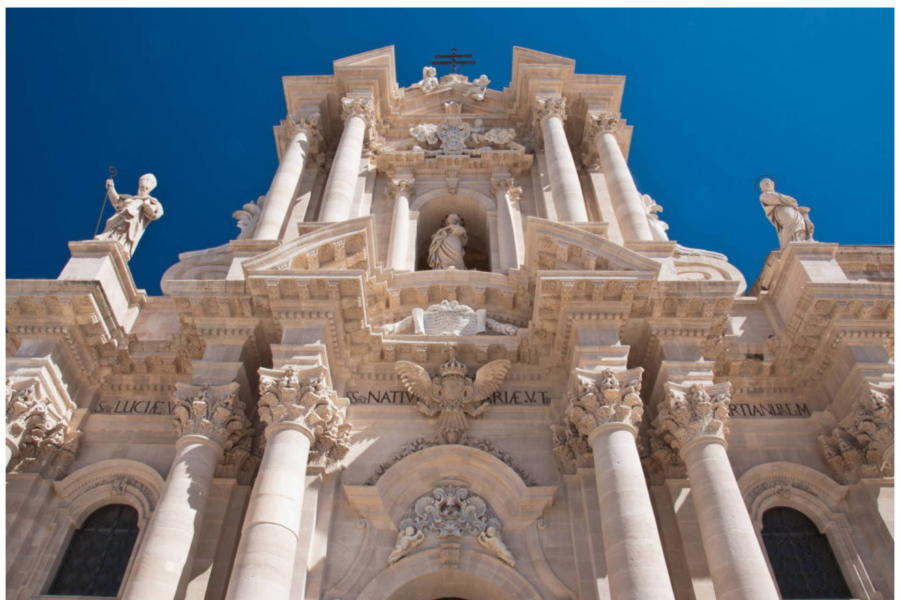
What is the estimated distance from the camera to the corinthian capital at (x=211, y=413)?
1219cm

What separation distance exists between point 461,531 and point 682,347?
5.19m

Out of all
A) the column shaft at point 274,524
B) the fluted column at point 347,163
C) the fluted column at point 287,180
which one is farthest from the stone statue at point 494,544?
the fluted column at point 287,180

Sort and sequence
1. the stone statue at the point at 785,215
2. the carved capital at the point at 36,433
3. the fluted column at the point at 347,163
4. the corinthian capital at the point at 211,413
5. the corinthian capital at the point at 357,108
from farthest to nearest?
the corinthian capital at the point at 357,108 → the fluted column at the point at 347,163 → the stone statue at the point at 785,215 → the carved capital at the point at 36,433 → the corinthian capital at the point at 211,413

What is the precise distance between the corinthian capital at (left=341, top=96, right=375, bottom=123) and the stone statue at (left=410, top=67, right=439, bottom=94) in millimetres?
3514

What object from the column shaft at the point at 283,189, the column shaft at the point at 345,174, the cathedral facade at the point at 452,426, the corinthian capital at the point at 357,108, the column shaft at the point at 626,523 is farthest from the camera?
the corinthian capital at the point at 357,108

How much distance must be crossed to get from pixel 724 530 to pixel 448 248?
1057 cm

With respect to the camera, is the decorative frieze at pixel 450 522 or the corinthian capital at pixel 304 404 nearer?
the corinthian capital at pixel 304 404

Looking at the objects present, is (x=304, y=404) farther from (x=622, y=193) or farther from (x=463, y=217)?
(x=463, y=217)

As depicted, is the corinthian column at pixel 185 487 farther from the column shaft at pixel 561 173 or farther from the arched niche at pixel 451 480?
the column shaft at pixel 561 173

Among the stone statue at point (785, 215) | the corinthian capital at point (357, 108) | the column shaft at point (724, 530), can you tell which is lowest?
the column shaft at point (724, 530)

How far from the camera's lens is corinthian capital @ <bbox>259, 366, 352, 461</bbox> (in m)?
12.0

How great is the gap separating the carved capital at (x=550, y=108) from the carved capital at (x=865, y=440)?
13125 mm

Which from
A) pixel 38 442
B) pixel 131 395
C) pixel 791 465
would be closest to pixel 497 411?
pixel 791 465

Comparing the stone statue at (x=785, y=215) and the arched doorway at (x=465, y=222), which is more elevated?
the arched doorway at (x=465, y=222)
